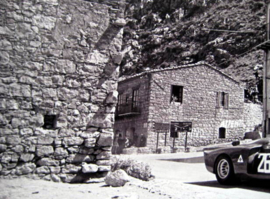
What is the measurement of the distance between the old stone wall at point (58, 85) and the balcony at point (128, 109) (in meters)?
16.0

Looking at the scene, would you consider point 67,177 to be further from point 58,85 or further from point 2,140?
point 58,85

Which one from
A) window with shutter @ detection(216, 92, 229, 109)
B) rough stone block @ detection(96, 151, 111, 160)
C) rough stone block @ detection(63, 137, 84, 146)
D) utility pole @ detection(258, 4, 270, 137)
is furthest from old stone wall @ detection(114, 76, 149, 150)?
rough stone block @ detection(63, 137, 84, 146)

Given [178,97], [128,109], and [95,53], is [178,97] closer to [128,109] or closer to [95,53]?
[128,109]

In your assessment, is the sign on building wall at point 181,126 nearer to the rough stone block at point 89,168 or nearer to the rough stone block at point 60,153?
the rough stone block at point 89,168

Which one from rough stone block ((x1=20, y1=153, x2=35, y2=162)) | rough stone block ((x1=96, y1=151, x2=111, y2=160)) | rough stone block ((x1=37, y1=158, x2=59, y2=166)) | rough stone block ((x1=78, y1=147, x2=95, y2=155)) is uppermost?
rough stone block ((x1=78, y1=147, x2=95, y2=155))

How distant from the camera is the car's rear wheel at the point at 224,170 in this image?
6.34 meters

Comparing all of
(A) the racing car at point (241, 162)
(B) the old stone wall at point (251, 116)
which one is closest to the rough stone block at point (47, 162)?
(A) the racing car at point (241, 162)

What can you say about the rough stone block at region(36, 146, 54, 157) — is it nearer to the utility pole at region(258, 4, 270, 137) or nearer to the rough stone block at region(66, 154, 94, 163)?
the rough stone block at region(66, 154, 94, 163)

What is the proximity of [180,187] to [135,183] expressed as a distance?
2.87ft

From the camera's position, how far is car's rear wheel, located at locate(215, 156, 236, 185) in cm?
634

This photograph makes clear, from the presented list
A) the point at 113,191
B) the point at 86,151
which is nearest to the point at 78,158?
the point at 86,151

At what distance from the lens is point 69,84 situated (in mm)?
6246

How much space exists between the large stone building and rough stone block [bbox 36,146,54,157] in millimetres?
14209

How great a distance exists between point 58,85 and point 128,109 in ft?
58.1
